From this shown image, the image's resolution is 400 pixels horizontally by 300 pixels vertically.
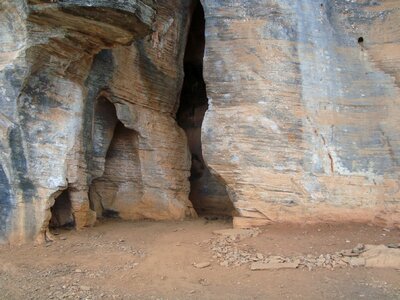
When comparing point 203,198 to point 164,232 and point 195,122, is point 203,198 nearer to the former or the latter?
point 195,122

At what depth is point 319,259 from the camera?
5832 millimetres

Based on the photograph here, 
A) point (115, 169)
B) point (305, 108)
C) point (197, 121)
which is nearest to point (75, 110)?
point (115, 169)

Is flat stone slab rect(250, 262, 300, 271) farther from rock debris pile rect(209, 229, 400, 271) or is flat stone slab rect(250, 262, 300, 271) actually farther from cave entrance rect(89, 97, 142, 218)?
cave entrance rect(89, 97, 142, 218)

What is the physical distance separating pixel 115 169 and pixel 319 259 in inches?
204

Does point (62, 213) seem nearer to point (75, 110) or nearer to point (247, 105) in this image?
point (75, 110)

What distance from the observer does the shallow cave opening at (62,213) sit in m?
7.57

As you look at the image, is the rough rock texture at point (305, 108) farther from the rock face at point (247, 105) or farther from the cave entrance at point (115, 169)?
the cave entrance at point (115, 169)

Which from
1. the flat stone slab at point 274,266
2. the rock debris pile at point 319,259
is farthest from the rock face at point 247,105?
the flat stone slab at point 274,266

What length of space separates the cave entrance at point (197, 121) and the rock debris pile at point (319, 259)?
14.5ft

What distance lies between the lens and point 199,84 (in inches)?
496

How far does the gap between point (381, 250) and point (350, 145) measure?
78.8 inches

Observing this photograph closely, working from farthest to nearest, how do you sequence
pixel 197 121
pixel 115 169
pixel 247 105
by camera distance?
pixel 197 121, pixel 115 169, pixel 247 105

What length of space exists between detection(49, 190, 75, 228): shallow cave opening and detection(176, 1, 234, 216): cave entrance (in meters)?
3.90

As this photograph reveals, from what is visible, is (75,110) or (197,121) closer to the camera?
(75,110)
